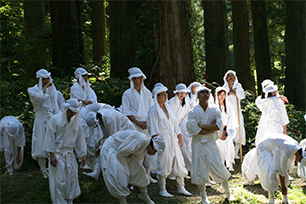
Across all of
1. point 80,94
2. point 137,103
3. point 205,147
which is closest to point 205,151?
point 205,147

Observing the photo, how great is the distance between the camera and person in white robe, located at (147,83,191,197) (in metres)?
7.83

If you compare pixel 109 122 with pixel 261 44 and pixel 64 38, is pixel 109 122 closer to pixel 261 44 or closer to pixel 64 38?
pixel 64 38

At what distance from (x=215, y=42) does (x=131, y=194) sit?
10013mm

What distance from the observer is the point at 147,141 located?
6746 millimetres

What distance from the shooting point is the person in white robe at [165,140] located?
783cm

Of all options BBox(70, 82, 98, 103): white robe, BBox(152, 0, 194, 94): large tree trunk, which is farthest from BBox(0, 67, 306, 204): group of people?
BBox(152, 0, 194, 94): large tree trunk

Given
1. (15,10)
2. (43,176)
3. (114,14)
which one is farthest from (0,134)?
(15,10)

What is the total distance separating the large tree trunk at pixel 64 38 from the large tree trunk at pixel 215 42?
17.8 feet

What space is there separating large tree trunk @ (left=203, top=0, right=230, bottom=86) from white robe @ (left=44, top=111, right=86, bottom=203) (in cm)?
980

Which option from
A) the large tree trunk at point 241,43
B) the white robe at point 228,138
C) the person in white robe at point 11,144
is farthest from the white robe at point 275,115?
the large tree trunk at point 241,43

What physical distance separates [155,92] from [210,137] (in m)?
1.50

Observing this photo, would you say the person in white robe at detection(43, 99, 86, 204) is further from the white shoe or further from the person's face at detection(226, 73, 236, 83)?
the person's face at detection(226, 73, 236, 83)

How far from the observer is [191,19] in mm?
11898

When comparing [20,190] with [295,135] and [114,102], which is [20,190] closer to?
[114,102]
